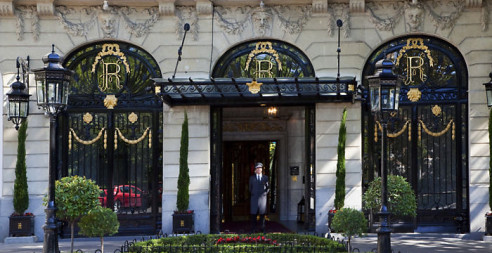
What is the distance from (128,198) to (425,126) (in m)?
8.48

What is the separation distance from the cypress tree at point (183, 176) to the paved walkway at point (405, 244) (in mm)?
1716

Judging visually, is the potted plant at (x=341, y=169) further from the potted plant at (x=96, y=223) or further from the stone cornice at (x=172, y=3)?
the potted plant at (x=96, y=223)

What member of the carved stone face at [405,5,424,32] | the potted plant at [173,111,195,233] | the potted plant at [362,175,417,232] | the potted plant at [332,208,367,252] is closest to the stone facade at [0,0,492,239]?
the carved stone face at [405,5,424,32]

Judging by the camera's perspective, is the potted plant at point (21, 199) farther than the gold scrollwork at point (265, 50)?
No

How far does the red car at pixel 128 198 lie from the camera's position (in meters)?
20.2

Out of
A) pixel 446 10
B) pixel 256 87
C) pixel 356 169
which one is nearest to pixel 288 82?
pixel 256 87

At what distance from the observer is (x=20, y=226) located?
62.3 feet

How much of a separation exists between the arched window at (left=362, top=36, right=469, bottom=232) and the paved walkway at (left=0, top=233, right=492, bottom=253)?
954 millimetres

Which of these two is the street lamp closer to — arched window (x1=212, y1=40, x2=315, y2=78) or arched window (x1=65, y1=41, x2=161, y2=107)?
arched window (x1=212, y1=40, x2=315, y2=78)

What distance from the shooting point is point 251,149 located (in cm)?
2628

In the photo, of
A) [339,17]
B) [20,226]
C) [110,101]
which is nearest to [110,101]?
[110,101]

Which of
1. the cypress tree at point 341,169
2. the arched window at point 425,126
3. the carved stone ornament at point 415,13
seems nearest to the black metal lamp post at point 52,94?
the cypress tree at point 341,169

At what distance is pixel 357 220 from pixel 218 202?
6737 millimetres

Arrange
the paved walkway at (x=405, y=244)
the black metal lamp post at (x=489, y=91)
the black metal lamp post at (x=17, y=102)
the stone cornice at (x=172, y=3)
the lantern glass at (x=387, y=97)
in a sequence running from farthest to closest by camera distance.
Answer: the stone cornice at (x=172, y=3)
the black metal lamp post at (x=17, y=102)
the black metal lamp post at (x=489, y=91)
the paved walkway at (x=405, y=244)
the lantern glass at (x=387, y=97)
